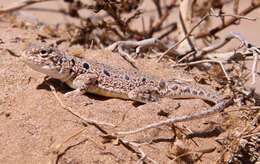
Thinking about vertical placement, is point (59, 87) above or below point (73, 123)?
above

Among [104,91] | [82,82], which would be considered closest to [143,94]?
[104,91]

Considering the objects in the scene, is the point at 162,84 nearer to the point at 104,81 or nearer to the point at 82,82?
the point at 104,81

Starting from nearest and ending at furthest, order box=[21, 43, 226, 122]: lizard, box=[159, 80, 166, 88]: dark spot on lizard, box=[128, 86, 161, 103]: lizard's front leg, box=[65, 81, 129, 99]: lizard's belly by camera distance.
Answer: box=[21, 43, 226, 122]: lizard < box=[65, 81, 129, 99]: lizard's belly < box=[128, 86, 161, 103]: lizard's front leg < box=[159, 80, 166, 88]: dark spot on lizard

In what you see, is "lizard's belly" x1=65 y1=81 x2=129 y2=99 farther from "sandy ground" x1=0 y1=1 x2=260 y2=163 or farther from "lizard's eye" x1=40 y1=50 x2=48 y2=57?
"lizard's eye" x1=40 y1=50 x2=48 y2=57

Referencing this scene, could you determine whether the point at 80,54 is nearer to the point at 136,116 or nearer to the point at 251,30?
the point at 136,116

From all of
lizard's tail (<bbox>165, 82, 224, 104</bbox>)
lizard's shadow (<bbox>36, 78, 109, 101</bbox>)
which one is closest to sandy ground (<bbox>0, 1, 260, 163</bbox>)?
lizard's shadow (<bbox>36, 78, 109, 101</bbox>)

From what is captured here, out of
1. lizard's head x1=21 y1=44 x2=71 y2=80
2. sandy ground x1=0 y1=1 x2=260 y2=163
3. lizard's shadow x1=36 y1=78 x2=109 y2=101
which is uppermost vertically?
lizard's head x1=21 y1=44 x2=71 y2=80

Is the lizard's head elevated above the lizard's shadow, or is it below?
above
